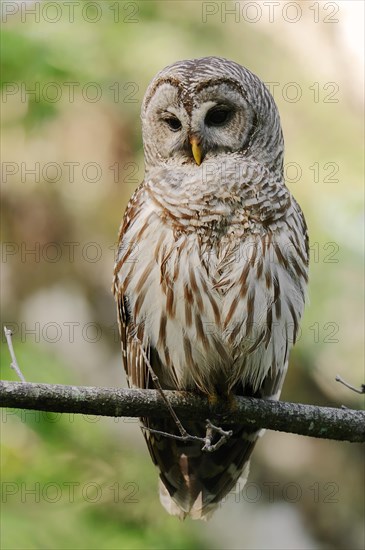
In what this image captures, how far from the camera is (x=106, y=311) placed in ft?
26.3

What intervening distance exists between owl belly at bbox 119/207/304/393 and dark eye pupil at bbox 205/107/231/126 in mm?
605

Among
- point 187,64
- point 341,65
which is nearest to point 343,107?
point 341,65

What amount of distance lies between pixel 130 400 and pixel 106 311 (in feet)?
13.5

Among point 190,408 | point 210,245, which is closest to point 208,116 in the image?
point 210,245

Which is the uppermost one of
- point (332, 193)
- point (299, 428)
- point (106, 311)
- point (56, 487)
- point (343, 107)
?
point (343, 107)

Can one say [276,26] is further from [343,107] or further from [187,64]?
[187,64]

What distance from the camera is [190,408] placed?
179 inches

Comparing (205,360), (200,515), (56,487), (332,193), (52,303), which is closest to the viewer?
(205,360)

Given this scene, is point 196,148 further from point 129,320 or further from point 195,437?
point 195,437

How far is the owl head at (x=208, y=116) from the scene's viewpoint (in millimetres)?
4703

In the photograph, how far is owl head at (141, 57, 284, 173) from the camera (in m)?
4.70

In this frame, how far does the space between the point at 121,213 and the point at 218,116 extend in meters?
2.96

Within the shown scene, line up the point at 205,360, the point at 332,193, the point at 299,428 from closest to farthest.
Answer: the point at 299,428, the point at 205,360, the point at 332,193

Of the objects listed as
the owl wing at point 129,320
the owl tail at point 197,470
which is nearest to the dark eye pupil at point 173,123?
the owl wing at point 129,320
